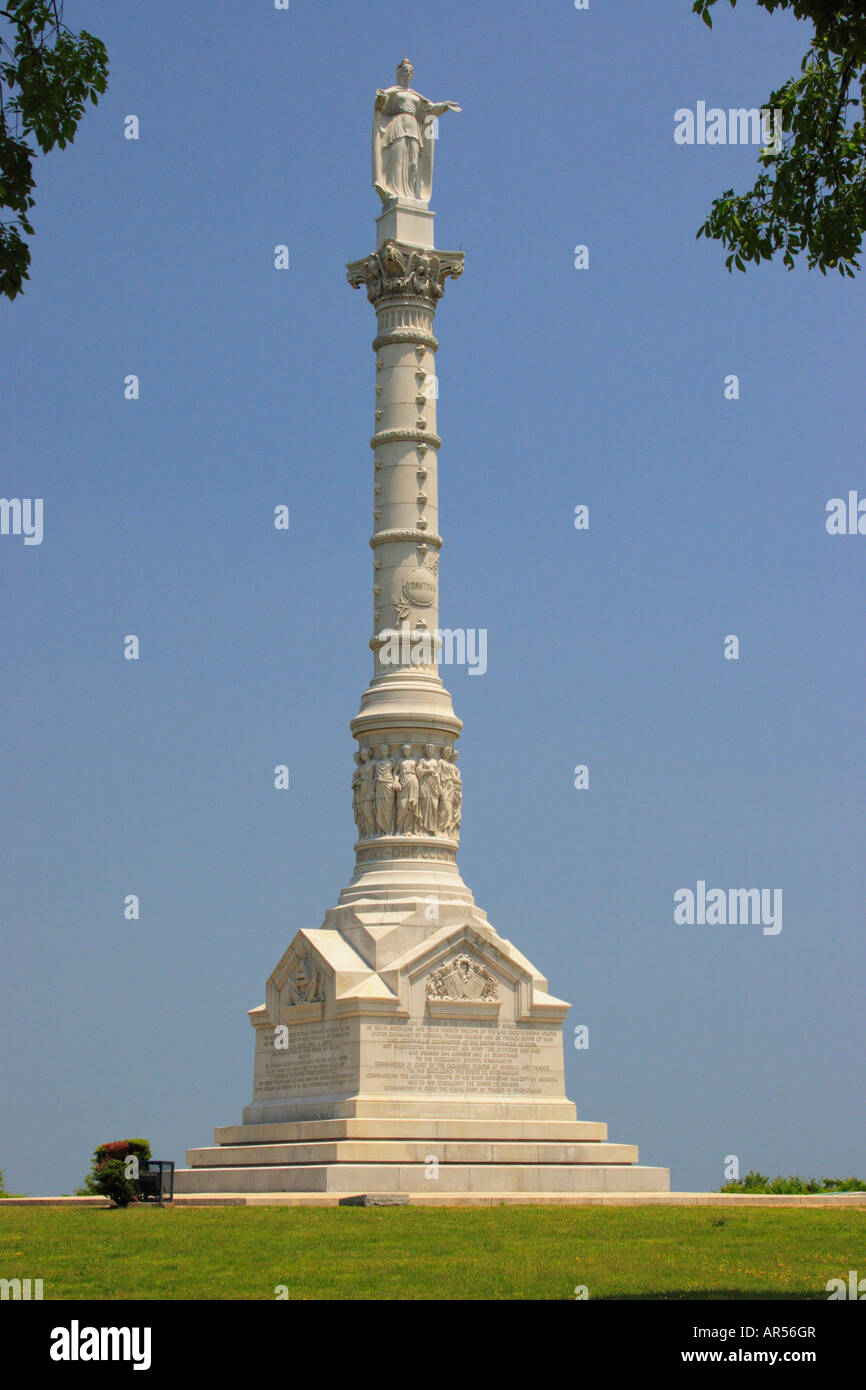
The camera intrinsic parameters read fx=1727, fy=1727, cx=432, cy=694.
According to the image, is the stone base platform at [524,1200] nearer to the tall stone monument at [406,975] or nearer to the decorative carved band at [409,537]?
the tall stone monument at [406,975]

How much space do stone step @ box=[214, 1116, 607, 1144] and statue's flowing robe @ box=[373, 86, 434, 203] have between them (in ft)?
73.2

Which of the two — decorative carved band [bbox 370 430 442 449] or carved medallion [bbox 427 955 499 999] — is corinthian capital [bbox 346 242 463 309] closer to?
decorative carved band [bbox 370 430 442 449]

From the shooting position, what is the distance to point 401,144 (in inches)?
1687

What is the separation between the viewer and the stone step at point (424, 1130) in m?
34.4

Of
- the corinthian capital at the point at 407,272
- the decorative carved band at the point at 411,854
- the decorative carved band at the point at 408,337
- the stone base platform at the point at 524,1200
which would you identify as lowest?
the stone base platform at the point at 524,1200

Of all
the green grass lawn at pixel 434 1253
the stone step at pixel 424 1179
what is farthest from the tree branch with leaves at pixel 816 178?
the stone step at pixel 424 1179

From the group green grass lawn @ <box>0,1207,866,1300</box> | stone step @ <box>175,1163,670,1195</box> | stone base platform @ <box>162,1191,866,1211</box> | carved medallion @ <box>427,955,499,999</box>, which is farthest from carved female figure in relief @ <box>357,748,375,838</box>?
green grass lawn @ <box>0,1207,866,1300</box>

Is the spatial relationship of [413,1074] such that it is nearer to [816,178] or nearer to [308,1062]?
[308,1062]

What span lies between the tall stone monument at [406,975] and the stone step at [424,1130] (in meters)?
0.04

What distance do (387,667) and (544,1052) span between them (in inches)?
375

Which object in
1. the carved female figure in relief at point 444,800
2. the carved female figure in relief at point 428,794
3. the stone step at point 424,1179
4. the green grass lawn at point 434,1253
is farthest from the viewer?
the carved female figure in relief at point 444,800

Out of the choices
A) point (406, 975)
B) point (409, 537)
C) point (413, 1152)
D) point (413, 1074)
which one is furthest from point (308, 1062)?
point (409, 537)

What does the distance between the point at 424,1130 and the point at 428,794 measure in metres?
7.94
